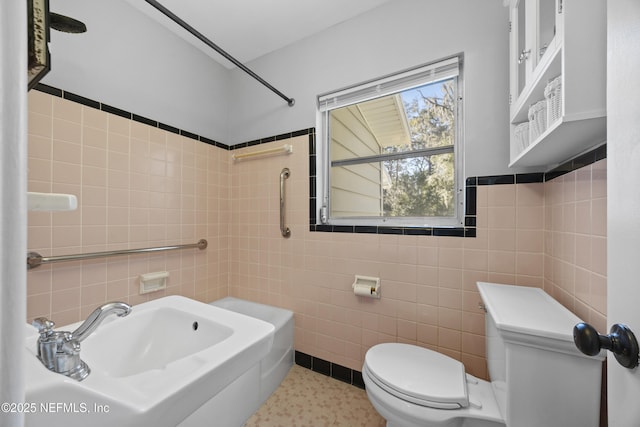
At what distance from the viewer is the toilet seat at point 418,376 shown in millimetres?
946

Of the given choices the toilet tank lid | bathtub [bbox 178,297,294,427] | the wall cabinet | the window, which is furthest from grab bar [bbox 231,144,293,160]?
the toilet tank lid

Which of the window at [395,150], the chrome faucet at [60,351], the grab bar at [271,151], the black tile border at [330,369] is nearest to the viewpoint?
the chrome faucet at [60,351]

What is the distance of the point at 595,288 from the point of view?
2.60 feet

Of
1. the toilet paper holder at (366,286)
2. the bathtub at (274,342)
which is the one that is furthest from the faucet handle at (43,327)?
the toilet paper holder at (366,286)

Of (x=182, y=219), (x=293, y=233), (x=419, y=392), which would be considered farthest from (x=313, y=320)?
(x=182, y=219)

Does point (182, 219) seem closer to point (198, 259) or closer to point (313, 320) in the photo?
point (198, 259)

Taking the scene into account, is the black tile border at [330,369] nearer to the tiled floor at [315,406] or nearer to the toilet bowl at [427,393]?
the tiled floor at [315,406]

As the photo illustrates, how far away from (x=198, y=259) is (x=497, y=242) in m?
1.90

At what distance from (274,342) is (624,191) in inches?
64.0

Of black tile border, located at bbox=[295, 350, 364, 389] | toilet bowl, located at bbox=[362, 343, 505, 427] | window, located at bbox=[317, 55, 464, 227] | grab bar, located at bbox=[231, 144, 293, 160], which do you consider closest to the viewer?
toilet bowl, located at bbox=[362, 343, 505, 427]

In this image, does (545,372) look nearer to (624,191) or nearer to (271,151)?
(624,191)

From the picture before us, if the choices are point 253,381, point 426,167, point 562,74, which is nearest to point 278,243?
point 253,381

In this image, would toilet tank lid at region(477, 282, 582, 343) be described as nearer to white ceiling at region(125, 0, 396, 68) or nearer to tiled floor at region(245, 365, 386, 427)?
tiled floor at region(245, 365, 386, 427)

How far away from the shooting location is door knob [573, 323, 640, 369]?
0.39m
